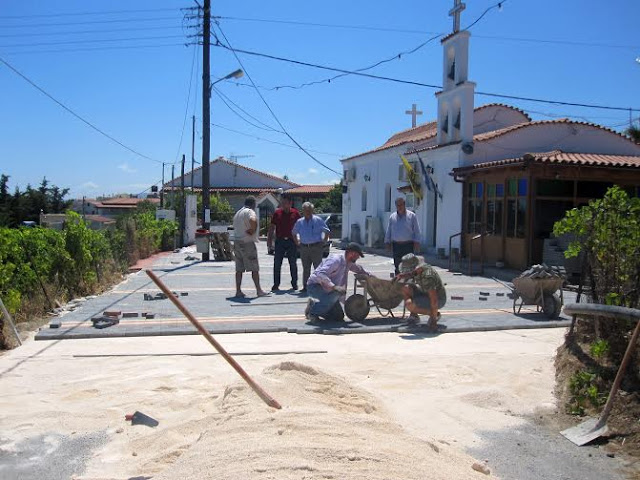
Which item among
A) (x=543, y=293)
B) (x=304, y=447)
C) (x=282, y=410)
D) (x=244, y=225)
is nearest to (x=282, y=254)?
(x=244, y=225)

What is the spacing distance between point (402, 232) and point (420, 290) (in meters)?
2.15

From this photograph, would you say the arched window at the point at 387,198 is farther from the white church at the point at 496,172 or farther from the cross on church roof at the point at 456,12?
the cross on church roof at the point at 456,12

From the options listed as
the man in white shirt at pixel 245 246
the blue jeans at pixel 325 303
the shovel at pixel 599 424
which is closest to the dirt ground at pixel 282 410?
the shovel at pixel 599 424

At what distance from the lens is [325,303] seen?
8.48m

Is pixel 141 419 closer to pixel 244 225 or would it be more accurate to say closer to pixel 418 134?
pixel 244 225

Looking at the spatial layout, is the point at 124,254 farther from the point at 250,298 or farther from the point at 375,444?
the point at 375,444

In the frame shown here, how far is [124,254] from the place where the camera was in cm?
1681

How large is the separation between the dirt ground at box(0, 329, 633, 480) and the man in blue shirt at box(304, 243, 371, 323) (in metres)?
0.92

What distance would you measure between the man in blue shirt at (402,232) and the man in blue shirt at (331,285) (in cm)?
200

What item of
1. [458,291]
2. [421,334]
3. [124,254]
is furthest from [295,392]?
[124,254]

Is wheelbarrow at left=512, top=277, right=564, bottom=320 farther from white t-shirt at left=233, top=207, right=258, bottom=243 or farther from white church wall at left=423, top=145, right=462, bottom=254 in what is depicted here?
white church wall at left=423, top=145, right=462, bottom=254

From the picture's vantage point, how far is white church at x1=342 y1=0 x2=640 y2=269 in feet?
49.6

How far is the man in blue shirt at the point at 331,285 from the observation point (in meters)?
→ 8.38

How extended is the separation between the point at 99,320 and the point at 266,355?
9.29 ft
